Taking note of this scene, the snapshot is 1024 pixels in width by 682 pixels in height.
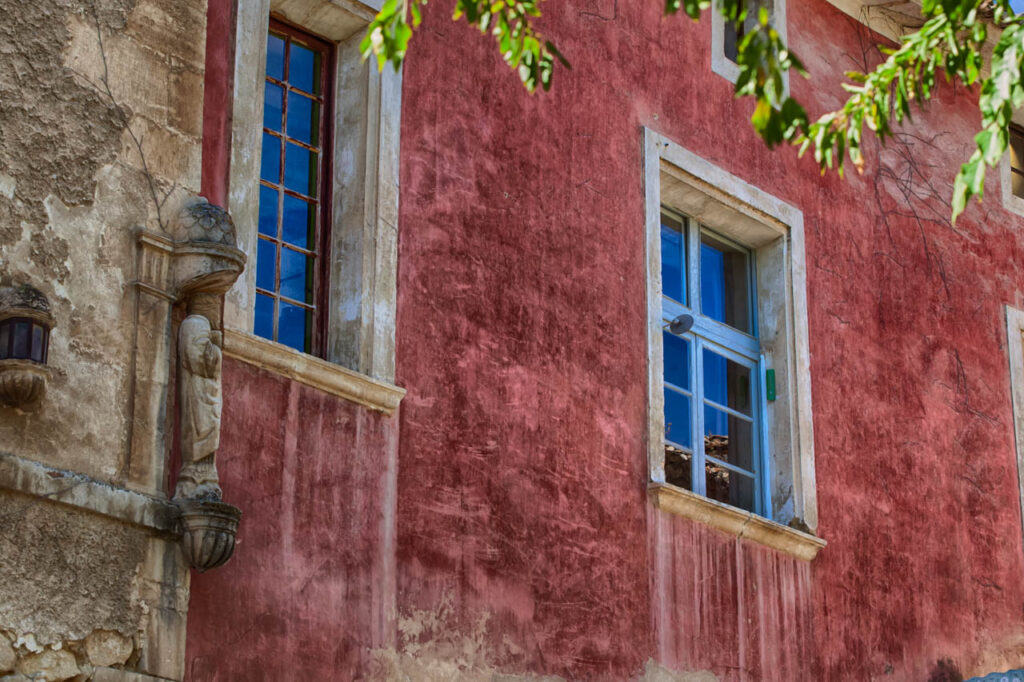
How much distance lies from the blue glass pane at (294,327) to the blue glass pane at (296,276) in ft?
0.20

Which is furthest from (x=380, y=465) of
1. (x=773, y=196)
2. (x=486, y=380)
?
(x=773, y=196)

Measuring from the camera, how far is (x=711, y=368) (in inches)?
448

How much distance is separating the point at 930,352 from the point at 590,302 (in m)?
3.29

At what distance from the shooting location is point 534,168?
10086 millimetres

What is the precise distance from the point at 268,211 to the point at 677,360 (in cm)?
308

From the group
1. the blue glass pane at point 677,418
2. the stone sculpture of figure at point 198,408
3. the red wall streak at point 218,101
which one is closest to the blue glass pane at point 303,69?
the red wall streak at point 218,101

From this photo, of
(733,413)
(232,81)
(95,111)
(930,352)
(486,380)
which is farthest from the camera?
(930,352)

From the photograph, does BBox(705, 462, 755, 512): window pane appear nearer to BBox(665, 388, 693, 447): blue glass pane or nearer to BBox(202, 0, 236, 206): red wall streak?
BBox(665, 388, 693, 447): blue glass pane

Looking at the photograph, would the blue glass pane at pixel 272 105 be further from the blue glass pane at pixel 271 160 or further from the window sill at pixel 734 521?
the window sill at pixel 734 521

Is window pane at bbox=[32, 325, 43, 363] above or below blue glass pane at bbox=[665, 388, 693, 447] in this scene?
below

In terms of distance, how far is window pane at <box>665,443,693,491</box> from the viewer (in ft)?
34.9

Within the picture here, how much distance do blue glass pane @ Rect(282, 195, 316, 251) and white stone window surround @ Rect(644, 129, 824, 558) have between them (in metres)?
2.21

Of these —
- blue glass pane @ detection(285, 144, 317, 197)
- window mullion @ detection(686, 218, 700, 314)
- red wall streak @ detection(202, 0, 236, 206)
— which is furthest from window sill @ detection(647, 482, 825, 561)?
red wall streak @ detection(202, 0, 236, 206)

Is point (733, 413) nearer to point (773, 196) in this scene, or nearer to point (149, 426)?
point (773, 196)
